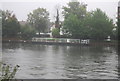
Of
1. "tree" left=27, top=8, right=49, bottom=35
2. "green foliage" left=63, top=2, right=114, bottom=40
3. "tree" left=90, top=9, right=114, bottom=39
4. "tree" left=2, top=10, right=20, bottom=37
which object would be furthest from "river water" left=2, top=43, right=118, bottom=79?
"tree" left=27, top=8, right=49, bottom=35

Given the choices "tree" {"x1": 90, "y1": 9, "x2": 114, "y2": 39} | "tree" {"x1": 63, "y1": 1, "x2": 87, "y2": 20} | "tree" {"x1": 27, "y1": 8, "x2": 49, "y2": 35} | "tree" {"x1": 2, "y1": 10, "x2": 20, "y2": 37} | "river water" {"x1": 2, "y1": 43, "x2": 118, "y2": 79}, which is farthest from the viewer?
"tree" {"x1": 27, "y1": 8, "x2": 49, "y2": 35}

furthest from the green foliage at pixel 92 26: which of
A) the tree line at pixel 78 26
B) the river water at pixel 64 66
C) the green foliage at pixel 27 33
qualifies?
the river water at pixel 64 66

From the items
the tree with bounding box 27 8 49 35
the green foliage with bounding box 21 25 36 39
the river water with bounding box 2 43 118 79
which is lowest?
the river water with bounding box 2 43 118 79

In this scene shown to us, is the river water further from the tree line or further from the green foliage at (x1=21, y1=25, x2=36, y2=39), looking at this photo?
the green foliage at (x1=21, y1=25, x2=36, y2=39)

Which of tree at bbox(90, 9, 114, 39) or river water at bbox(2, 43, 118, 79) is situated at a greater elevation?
tree at bbox(90, 9, 114, 39)

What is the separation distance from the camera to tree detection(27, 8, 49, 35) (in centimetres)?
7506

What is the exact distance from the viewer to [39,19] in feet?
250

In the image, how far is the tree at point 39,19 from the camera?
75.1 metres

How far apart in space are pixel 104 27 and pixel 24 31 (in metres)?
18.0

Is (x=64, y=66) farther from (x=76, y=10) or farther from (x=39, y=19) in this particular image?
(x=39, y=19)

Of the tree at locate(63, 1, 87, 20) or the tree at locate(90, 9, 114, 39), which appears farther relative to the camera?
the tree at locate(63, 1, 87, 20)

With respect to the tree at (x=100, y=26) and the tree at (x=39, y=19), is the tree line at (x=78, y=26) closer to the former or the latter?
the tree at (x=100, y=26)

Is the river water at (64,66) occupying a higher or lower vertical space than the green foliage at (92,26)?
lower

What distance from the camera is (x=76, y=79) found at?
11.7 meters
